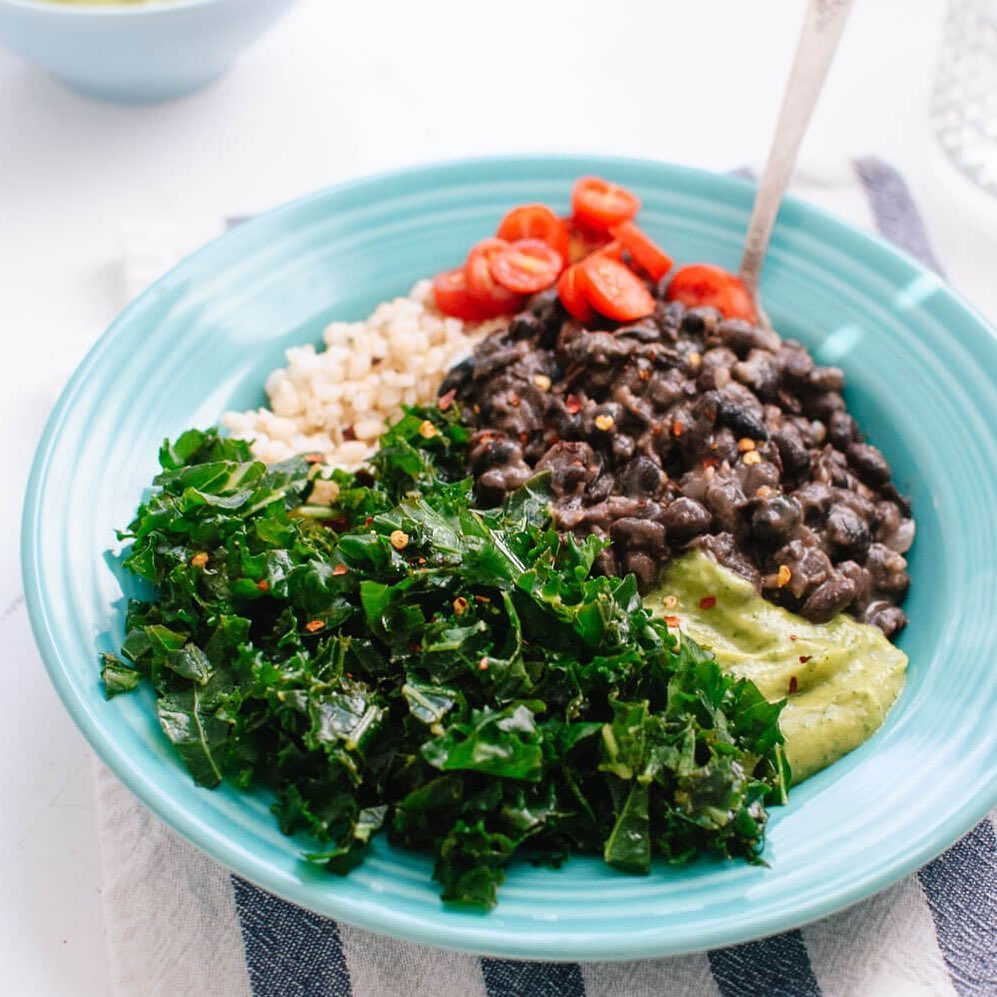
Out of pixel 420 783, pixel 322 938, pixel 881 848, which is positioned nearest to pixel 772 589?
pixel 881 848

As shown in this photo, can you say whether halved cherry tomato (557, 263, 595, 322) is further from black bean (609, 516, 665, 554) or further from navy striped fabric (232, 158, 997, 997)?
navy striped fabric (232, 158, 997, 997)

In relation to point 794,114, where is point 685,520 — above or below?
below

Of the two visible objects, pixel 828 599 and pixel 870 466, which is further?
pixel 870 466

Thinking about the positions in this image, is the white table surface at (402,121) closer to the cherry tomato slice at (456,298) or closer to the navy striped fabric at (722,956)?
the cherry tomato slice at (456,298)

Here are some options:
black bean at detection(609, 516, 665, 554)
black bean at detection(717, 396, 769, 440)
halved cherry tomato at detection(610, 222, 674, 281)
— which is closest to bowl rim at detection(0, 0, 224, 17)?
halved cherry tomato at detection(610, 222, 674, 281)

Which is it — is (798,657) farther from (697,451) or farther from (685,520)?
(697,451)

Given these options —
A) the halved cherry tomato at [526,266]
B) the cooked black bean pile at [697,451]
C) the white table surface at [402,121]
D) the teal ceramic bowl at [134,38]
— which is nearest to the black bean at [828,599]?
the cooked black bean pile at [697,451]

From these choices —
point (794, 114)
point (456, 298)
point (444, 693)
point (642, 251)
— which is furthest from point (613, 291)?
point (444, 693)
